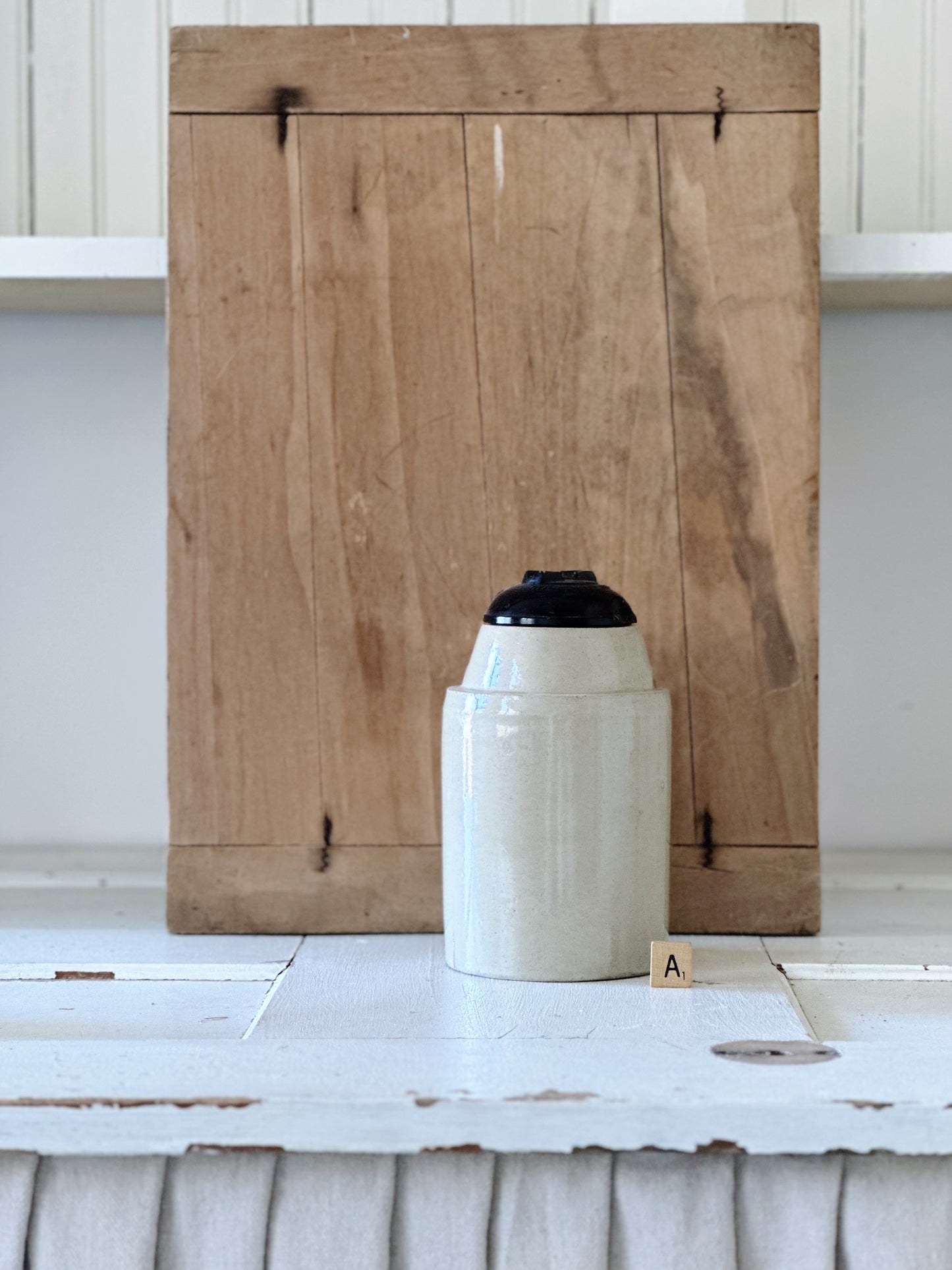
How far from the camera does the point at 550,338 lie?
1112 mm

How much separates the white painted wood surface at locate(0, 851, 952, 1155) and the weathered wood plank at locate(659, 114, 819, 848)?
0.70ft

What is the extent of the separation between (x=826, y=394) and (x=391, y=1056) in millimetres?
876

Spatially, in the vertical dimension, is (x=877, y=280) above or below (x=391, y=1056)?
above

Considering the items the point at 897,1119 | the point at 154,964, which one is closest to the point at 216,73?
the point at 154,964

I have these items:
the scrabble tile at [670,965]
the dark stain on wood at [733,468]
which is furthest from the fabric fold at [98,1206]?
the dark stain on wood at [733,468]

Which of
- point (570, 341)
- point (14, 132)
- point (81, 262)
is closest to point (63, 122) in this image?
point (14, 132)

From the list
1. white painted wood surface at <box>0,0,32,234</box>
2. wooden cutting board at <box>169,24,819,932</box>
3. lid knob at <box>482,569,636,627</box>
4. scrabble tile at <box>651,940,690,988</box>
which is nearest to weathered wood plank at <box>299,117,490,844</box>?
wooden cutting board at <box>169,24,819,932</box>

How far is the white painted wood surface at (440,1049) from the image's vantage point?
2.31 feet

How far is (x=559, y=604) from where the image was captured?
942 mm

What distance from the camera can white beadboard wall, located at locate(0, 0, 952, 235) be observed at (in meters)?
1.33

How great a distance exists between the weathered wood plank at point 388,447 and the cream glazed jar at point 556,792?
0.16 meters

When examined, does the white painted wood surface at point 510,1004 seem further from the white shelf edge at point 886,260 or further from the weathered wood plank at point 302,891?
the white shelf edge at point 886,260

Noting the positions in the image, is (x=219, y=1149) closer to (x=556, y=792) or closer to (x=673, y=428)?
(x=556, y=792)

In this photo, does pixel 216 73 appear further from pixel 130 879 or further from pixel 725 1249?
pixel 725 1249
